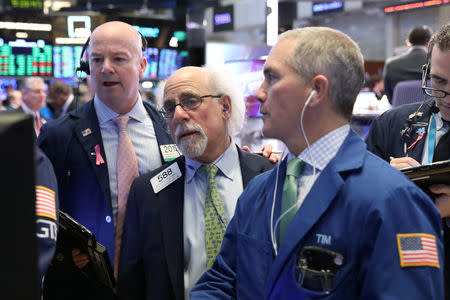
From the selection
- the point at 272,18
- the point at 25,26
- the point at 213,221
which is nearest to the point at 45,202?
the point at 213,221

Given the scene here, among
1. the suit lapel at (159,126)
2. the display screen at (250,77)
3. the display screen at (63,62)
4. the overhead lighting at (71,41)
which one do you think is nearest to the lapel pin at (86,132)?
the suit lapel at (159,126)

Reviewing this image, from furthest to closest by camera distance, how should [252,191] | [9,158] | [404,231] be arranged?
[252,191] → [404,231] → [9,158]

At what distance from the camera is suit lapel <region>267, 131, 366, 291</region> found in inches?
59.5

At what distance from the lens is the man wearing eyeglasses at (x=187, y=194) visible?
7.68 feet

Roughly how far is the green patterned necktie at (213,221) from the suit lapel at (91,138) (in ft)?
1.72

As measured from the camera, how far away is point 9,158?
0.79 meters

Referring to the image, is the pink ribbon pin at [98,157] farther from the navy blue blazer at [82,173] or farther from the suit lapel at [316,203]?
the suit lapel at [316,203]

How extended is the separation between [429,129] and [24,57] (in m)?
5.28

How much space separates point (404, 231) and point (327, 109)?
43 cm

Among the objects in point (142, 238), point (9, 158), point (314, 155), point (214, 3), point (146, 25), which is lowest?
point (142, 238)

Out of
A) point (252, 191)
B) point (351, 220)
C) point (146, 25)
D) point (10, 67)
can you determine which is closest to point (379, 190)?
point (351, 220)

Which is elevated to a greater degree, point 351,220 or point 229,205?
point 351,220

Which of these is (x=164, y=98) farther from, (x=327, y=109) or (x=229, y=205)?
(x=327, y=109)

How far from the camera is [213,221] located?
238 centimetres
